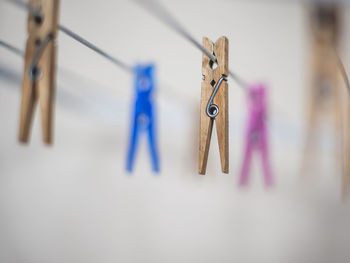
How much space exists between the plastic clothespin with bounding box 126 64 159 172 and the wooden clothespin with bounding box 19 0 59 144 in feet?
0.92

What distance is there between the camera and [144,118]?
32.7 inches

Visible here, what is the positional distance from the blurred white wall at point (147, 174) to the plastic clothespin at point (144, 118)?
56 centimetres

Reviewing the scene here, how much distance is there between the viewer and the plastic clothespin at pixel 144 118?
0.81m

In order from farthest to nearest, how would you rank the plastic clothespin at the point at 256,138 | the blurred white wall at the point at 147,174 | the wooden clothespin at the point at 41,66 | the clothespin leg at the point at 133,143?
the blurred white wall at the point at 147,174 < the plastic clothespin at the point at 256,138 < the clothespin leg at the point at 133,143 < the wooden clothespin at the point at 41,66

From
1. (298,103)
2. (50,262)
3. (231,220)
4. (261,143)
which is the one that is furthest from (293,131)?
(50,262)

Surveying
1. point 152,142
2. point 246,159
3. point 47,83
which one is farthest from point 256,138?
point 47,83

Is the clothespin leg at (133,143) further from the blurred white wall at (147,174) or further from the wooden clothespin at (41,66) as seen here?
the blurred white wall at (147,174)

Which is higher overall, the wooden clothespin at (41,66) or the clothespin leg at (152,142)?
the wooden clothespin at (41,66)

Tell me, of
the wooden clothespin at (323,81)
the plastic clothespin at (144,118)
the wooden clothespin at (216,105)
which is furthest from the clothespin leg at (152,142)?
the wooden clothespin at (323,81)

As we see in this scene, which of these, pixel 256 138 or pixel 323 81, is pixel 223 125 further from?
pixel 323 81

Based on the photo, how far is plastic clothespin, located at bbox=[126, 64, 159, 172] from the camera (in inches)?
32.0

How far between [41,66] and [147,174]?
1015mm

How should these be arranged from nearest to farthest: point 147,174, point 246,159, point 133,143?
point 133,143, point 246,159, point 147,174

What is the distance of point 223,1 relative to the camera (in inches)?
65.9
